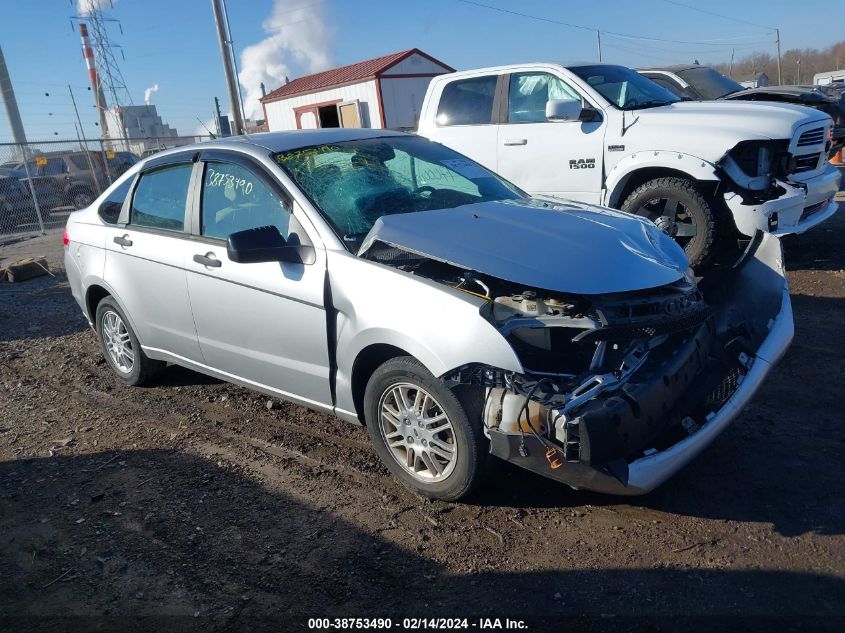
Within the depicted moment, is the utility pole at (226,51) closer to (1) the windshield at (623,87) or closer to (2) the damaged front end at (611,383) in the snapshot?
(1) the windshield at (623,87)

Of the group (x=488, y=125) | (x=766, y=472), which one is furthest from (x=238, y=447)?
(x=488, y=125)

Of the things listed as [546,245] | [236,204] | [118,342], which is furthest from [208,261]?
[546,245]

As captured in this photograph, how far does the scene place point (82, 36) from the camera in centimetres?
4334

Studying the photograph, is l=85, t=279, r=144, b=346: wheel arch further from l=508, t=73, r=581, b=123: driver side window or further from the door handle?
l=508, t=73, r=581, b=123: driver side window

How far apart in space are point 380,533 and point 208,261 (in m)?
2.01

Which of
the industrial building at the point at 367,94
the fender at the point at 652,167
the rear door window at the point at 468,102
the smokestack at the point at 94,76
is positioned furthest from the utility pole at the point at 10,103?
the fender at the point at 652,167

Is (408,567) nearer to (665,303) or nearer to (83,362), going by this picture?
(665,303)

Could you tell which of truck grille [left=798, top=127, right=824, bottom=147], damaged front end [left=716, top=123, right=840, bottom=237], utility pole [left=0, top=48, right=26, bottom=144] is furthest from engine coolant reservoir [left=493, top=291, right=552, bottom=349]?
utility pole [left=0, top=48, right=26, bottom=144]

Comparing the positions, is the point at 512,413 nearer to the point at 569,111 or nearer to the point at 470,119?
the point at 569,111

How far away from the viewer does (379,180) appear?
4227 mm

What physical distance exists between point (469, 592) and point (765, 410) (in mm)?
2323

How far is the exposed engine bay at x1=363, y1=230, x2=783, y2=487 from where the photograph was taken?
2.85 m

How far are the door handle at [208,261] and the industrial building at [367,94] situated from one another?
22.7 metres

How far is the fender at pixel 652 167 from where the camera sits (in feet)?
21.0
